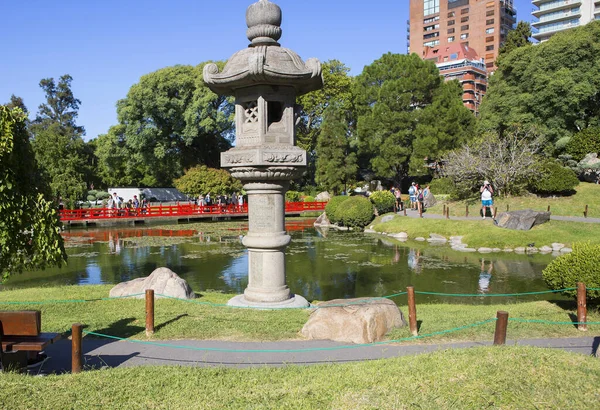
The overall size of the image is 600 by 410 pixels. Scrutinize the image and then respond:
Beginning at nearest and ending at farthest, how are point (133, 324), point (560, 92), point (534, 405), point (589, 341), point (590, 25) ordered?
point (534, 405) → point (589, 341) → point (133, 324) → point (560, 92) → point (590, 25)

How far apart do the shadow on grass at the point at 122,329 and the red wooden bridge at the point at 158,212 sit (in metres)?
26.4

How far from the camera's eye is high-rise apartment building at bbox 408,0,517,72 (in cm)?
8531

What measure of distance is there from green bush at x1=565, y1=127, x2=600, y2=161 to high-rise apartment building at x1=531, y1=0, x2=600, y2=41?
50.1 metres

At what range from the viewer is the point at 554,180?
2741 centimetres

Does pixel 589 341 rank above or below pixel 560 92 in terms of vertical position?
below

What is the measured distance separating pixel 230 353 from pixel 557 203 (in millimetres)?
25742

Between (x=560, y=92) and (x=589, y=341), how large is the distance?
2968 centimetres

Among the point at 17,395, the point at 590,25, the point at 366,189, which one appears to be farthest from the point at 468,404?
the point at 366,189

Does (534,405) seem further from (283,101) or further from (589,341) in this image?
(283,101)

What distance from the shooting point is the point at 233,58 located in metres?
9.44

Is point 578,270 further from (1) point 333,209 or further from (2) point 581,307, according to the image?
(1) point 333,209

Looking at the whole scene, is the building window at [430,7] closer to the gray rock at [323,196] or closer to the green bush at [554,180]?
the gray rock at [323,196]

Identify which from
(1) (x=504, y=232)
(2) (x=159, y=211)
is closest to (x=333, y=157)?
(2) (x=159, y=211)

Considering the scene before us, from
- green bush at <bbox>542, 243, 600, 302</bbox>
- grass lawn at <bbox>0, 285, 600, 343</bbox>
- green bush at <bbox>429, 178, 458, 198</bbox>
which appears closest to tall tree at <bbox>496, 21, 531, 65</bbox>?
green bush at <bbox>429, 178, 458, 198</bbox>
